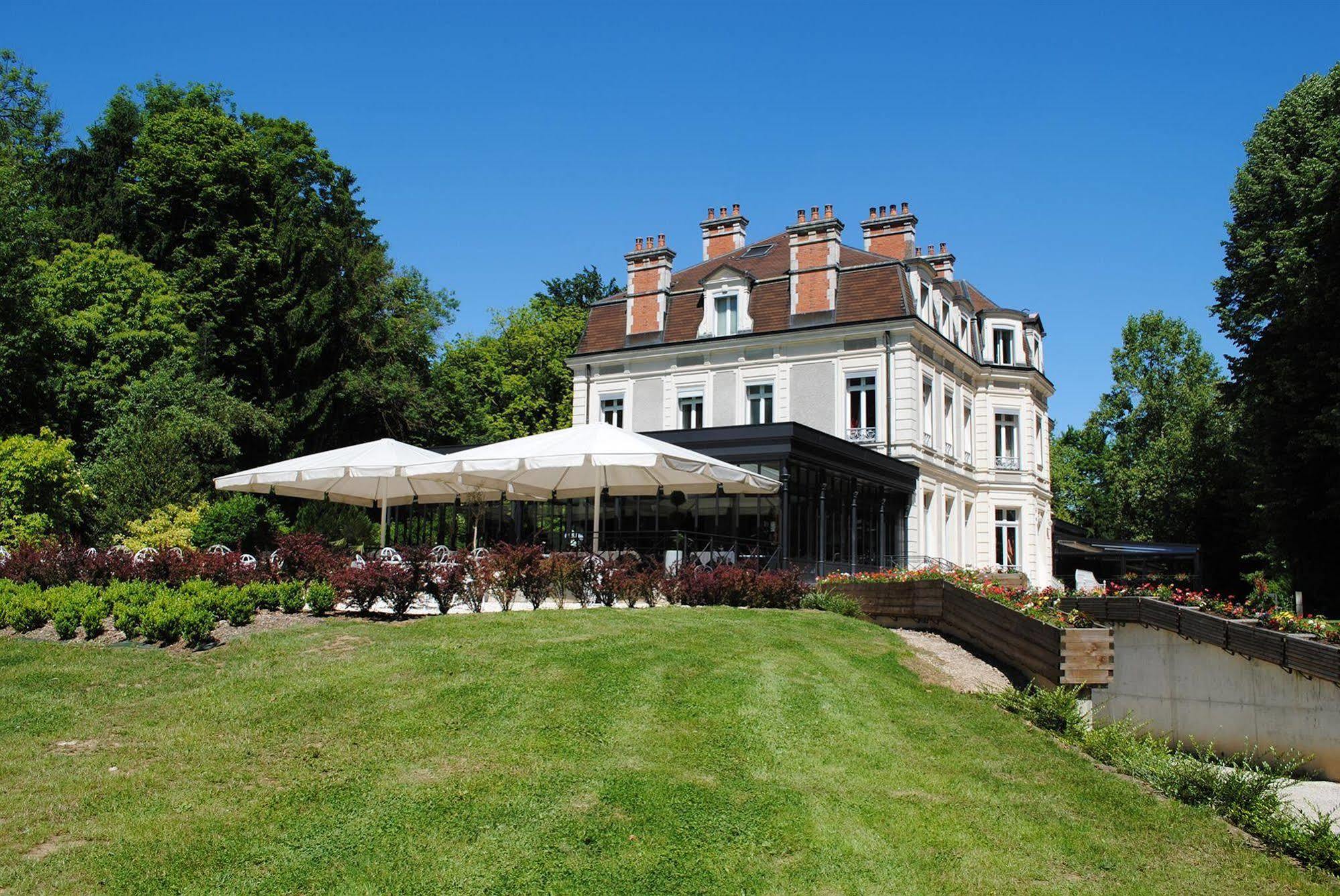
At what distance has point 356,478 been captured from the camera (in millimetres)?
19109

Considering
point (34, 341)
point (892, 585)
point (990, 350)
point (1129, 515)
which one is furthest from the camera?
point (1129, 515)

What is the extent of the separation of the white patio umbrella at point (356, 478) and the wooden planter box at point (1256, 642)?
11.6 metres

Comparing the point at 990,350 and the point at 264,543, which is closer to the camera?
the point at 264,543

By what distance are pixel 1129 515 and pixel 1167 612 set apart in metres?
35.3

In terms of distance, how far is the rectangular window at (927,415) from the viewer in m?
31.4

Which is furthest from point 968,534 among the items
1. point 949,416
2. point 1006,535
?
point 949,416

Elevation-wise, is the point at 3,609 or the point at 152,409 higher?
the point at 152,409

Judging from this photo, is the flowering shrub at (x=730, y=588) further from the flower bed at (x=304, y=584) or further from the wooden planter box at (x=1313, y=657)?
the wooden planter box at (x=1313, y=657)

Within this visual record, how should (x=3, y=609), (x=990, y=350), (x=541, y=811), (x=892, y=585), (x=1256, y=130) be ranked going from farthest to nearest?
(x=990, y=350), (x=1256, y=130), (x=892, y=585), (x=3, y=609), (x=541, y=811)

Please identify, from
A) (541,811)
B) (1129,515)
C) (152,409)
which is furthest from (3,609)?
(1129,515)

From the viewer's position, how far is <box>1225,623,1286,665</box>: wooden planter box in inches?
464

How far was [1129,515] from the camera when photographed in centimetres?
4625

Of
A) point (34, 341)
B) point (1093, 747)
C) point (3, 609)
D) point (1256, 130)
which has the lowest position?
point (1093, 747)

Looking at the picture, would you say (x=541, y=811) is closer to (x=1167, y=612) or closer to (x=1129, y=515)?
(x=1167, y=612)
